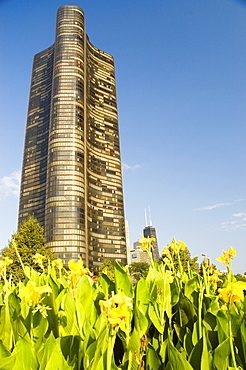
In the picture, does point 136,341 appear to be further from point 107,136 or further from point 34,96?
point 34,96

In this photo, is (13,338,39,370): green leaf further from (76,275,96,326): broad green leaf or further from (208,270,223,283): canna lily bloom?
(208,270,223,283): canna lily bloom

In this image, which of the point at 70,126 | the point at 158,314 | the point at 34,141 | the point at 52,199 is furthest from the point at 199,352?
the point at 34,141

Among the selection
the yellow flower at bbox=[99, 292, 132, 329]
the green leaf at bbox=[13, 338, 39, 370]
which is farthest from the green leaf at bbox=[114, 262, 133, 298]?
the green leaf at bbox=[13, 338, 39, 370]

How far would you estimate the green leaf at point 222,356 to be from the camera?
0.90 metres

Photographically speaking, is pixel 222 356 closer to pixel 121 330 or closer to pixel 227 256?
pixel 121 330

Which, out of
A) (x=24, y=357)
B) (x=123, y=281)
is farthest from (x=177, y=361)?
(x=123, y=281)

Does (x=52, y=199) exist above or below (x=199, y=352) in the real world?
above

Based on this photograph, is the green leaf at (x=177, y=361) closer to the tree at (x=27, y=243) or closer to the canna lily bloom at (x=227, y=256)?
the canna lily bloom at (x=227, y=256)

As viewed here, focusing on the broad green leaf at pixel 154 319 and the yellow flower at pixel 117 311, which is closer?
the yellow flower at pixel 117 311

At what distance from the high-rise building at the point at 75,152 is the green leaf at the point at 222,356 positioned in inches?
2062

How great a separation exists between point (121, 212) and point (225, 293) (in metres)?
66.7

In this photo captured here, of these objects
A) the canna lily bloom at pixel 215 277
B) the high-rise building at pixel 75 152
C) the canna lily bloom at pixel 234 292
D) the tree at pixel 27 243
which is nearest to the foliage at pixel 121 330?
the canna lily bloom at pixel 234 292

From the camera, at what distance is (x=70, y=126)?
58281 mm

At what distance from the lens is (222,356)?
0.90 meters
